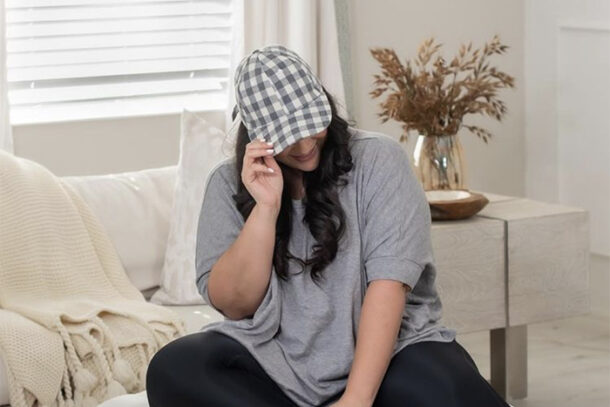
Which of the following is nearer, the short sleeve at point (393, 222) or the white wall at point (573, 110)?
the short sleeve at point (393, 222)

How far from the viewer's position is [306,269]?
6.98ft

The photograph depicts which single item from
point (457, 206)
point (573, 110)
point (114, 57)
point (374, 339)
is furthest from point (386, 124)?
point (374, 339)

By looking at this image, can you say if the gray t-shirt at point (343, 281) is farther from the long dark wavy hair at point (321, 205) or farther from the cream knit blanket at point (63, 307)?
the cream knit blanket at point (63, 307)

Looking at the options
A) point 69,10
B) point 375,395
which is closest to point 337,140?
point 375,395

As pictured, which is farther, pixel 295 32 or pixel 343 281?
pixel 295 32

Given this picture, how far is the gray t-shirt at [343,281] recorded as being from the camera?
2084 millimetres

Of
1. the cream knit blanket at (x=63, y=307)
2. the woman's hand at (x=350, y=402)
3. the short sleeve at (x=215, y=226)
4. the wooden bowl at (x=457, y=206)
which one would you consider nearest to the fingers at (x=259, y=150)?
the short sleeve at (x=215, y=226)

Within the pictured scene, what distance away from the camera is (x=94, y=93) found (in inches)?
149

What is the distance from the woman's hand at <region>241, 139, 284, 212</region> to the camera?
82.7 inches

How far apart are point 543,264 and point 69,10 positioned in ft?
5.35

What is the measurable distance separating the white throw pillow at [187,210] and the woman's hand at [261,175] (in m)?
0.85

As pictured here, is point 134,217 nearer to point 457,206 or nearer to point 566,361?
point 457,206

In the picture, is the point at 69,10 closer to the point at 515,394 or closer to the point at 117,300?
the point at 117,300

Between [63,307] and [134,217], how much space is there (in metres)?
0.45
